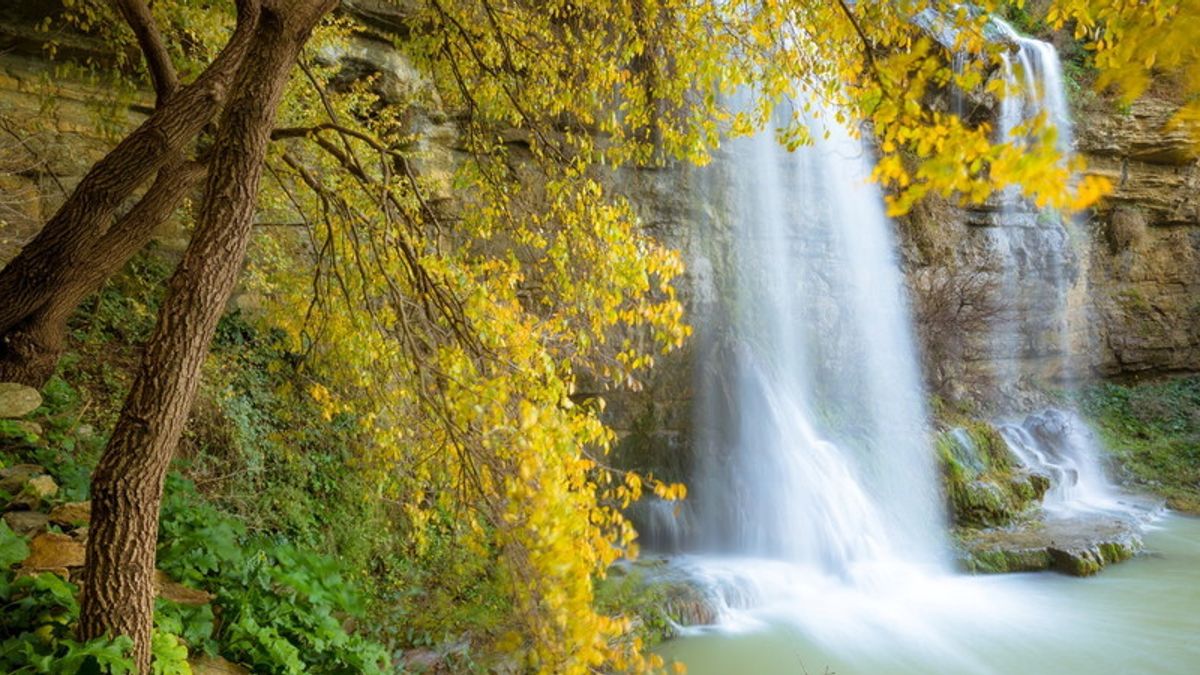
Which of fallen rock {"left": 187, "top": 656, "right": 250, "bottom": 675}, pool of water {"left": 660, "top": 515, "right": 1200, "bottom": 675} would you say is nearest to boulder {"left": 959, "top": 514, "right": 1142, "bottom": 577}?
pool of water {"left": 660, "top": 515, "right": 1200, "bottom": 675}

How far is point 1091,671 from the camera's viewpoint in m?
6.44

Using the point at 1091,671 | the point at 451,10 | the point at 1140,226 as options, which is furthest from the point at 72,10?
the point at 1140,226

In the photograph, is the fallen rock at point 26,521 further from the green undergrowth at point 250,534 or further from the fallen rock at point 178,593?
the fallen rock at point 178,593

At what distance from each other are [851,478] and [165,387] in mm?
9417

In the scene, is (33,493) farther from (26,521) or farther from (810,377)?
(810,377)

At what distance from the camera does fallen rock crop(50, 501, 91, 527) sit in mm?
3283

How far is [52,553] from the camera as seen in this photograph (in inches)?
115

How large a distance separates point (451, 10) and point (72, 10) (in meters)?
4.14

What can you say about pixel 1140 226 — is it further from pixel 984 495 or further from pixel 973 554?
pixel 973 554

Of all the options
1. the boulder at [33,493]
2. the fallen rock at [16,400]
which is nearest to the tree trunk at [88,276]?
the fallen rock at [16,400]

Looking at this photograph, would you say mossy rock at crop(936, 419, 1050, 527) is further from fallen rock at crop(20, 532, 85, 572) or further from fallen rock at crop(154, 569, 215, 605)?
fallen rock at crop(20, 532, 85, 572)

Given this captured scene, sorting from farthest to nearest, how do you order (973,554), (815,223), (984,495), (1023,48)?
(1023,48), (815,223), (984,495), (973,554)

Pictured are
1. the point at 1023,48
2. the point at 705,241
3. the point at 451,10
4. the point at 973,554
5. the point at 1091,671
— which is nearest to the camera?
the point at 451,10

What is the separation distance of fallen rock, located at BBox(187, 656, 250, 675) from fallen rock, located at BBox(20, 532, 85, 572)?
0.67 meters
